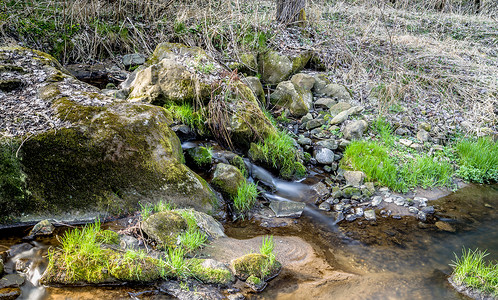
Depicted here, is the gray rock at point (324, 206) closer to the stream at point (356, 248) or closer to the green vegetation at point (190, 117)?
the stream at point (356, 248)

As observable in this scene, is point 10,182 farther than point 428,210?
No

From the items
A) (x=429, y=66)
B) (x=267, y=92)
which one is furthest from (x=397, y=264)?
(x=429, y=66)

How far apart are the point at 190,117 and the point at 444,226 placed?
3.95 m

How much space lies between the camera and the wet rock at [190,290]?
107 inches

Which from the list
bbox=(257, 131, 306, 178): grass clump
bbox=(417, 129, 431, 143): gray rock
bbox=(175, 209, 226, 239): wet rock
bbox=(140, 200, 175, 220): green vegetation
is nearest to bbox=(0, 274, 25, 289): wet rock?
bbox=(140, 200, 175, 220): green vegetation

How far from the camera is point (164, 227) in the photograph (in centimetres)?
329

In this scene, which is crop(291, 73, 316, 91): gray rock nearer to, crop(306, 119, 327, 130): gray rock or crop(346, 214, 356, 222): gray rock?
crop(306, 119, 327, 130): gray rock

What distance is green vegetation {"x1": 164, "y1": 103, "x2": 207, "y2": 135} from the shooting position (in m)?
5.29

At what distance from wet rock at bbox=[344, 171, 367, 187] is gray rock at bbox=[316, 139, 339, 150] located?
754 mm

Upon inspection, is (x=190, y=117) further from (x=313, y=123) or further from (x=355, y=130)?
(x=355, y=130)

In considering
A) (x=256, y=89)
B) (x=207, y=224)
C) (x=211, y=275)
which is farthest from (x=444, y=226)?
(x=256, y=89)

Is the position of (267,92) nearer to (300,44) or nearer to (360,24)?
(300,44)

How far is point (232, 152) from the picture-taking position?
5148mm

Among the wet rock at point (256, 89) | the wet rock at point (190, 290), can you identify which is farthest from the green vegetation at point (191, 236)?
the wet rock at point (256, 89)
